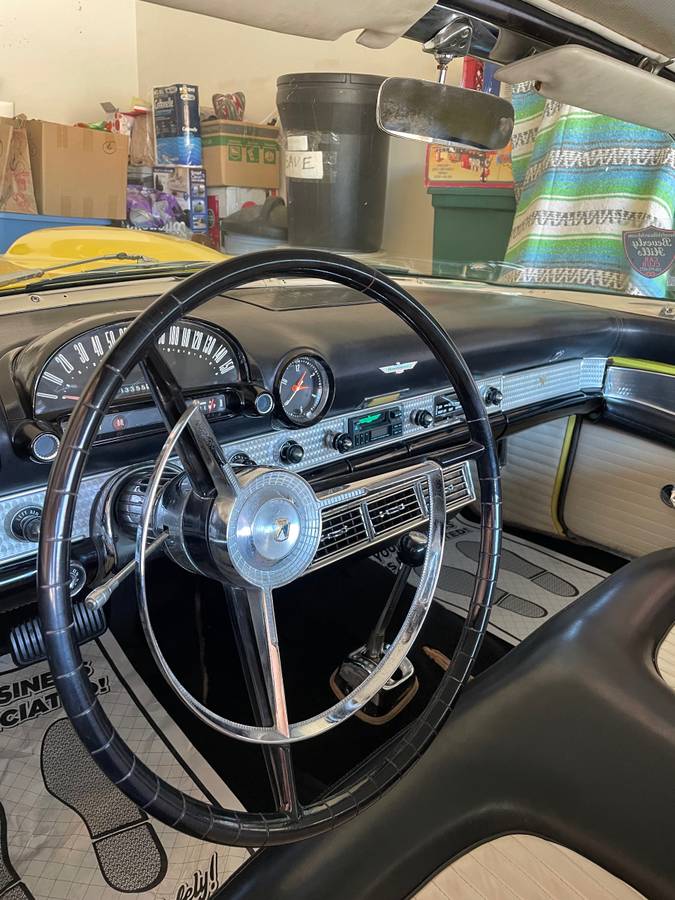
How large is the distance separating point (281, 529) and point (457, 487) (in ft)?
2.06

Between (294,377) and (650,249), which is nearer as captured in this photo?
(294,377)

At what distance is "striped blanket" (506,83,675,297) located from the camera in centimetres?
236

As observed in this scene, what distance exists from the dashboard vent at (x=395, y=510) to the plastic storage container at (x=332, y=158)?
1936 mm

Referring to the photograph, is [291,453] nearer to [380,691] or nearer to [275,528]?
[275,528]

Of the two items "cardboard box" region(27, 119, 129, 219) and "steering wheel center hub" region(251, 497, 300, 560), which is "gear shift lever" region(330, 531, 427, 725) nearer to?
"steering wheel center hub" region(251, 497, 300, 560)

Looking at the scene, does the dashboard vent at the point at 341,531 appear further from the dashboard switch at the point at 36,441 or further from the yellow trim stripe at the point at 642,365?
the yellow trim stripe at the point at 642,365

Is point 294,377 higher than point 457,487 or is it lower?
higher

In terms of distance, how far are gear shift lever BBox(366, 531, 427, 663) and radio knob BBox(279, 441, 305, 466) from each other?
227mm

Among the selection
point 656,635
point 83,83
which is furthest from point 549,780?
point 83,83

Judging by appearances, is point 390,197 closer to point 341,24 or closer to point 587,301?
point 587,301

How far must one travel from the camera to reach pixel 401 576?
147 cm

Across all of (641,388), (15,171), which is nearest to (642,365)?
(641,388)

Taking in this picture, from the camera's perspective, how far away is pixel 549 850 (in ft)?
2.56

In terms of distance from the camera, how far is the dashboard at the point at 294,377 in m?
0.88
